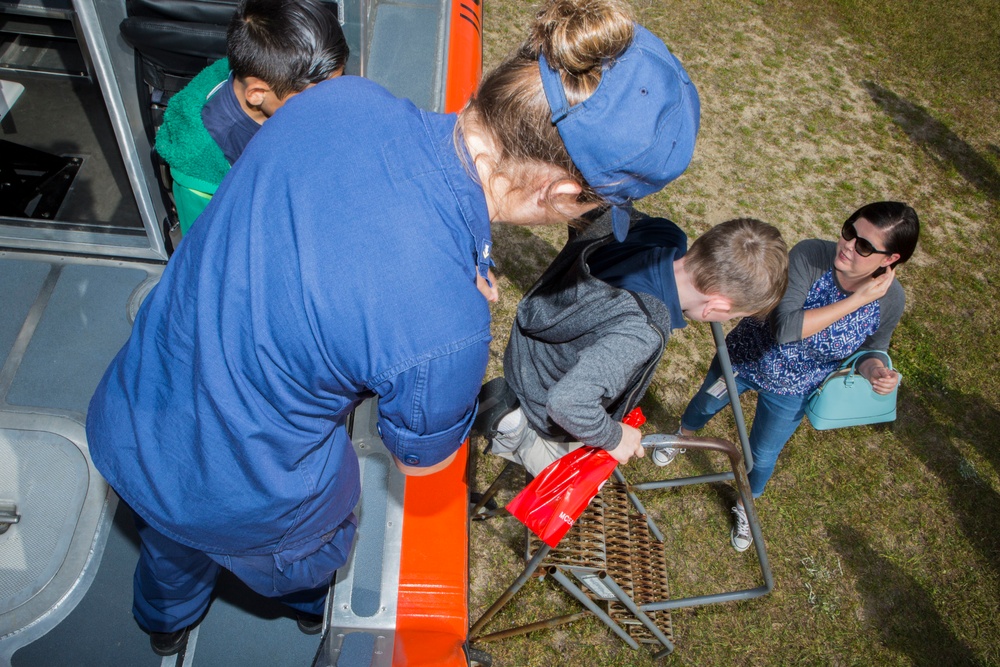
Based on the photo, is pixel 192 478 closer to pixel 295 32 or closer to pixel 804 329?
pixel 295 32

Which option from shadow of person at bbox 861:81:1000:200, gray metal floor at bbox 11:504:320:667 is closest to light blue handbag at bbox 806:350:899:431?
gray metal floor at bbox 11:504:320:667

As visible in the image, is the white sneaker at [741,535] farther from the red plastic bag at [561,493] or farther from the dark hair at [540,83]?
the dark hair at [540,83]

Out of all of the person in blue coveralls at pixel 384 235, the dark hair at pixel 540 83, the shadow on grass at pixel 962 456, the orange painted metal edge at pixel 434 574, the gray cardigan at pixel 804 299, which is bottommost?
the shadow on grass at pixel 962 456

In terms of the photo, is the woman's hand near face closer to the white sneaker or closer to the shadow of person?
the white sneaker

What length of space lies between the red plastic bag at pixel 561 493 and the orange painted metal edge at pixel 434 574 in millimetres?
401

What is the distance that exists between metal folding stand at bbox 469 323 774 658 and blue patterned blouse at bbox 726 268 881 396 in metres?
0.22

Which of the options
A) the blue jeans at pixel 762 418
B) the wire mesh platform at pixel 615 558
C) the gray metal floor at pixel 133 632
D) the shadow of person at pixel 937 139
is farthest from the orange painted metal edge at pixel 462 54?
the shadow of person at pixel 937 139

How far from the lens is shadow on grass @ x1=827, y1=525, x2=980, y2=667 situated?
3.02 m

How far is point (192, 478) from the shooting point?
4.21 feet

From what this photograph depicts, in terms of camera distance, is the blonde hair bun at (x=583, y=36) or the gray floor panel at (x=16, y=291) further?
the gray floor panel at (x=16, y=291)

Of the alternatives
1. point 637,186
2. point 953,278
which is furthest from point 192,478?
point 953,278

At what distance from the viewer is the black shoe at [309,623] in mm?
2230

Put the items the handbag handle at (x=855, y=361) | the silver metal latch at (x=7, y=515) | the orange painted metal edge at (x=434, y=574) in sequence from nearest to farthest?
1. the orange painted metal edge at (x=434, y=574)
2. the silver metal latch at (x=7, y=515)
3. the handbag handle at (x=855, y=361)

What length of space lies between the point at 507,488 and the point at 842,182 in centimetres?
371
